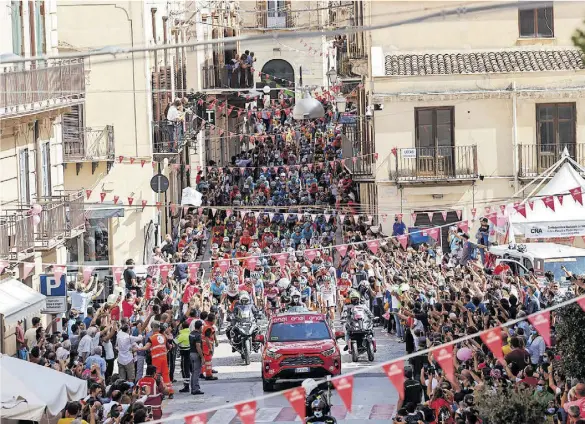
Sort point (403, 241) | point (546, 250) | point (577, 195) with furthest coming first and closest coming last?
point (403, 241), point (577, 195), point (546, 250)

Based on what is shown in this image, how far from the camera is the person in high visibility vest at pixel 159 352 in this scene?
23.8 meters

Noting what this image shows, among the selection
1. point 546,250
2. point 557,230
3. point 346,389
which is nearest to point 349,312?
point 546,250

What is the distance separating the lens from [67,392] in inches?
711

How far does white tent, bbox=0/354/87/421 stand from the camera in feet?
56.0

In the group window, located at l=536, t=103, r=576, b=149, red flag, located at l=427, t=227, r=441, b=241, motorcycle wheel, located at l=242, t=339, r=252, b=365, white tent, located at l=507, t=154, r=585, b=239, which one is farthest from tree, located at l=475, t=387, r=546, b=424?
window, located at l=536, t=103, r=576, b=149

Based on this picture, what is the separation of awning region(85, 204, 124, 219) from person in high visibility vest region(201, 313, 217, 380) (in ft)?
38.6

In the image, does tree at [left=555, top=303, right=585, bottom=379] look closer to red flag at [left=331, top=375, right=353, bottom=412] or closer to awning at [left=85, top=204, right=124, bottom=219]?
red flag at [left=331, top=375, right=353, bottom=412]

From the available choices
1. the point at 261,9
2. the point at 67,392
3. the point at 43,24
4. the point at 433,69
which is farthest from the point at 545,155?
the point at 261,9

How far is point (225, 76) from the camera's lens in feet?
200

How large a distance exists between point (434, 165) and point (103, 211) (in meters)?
8.74

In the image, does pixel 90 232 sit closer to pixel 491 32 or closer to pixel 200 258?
pixel 200 258

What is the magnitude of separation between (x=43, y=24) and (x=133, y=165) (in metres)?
9.85

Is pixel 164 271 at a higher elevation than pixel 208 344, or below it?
higher

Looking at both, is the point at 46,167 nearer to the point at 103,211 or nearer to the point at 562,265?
the point at 103,211
